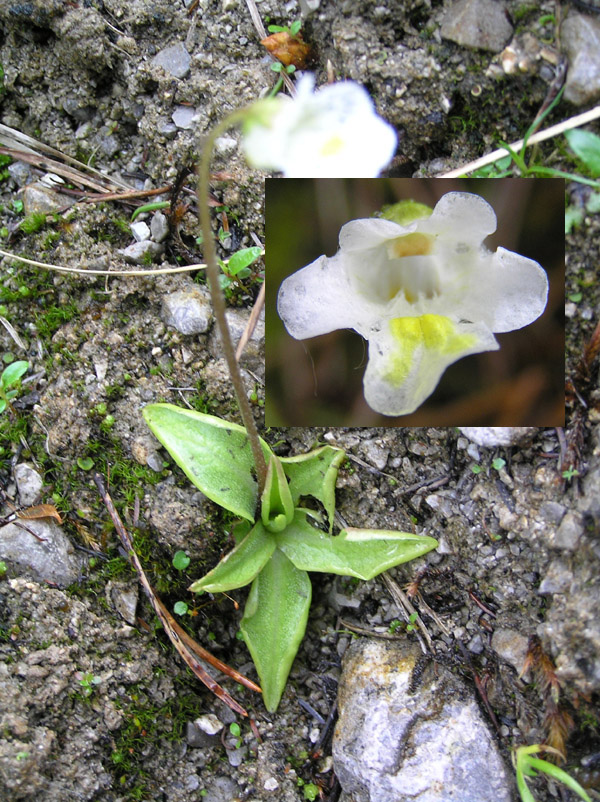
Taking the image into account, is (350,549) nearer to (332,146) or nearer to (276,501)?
(276,501)

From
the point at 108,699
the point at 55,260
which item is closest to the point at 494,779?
the point at 108,699

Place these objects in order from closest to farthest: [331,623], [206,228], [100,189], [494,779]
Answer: [206,228]
[494,779]
[331,623]
[100,189]

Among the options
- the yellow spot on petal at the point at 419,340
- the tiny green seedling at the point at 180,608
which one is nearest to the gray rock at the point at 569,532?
the yellow spot on petal at the point at 419,340

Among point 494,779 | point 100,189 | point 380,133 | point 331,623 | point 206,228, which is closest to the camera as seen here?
point 206,228

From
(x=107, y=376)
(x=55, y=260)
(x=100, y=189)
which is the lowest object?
(x=107, y=376)

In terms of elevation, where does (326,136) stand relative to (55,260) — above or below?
above

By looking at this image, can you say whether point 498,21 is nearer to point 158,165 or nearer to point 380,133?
point 380,133

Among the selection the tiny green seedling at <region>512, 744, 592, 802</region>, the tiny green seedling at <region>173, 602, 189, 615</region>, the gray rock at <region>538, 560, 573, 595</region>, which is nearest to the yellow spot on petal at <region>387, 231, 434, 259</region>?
the gray rock at <region>538, 560, 573, 595</region>
